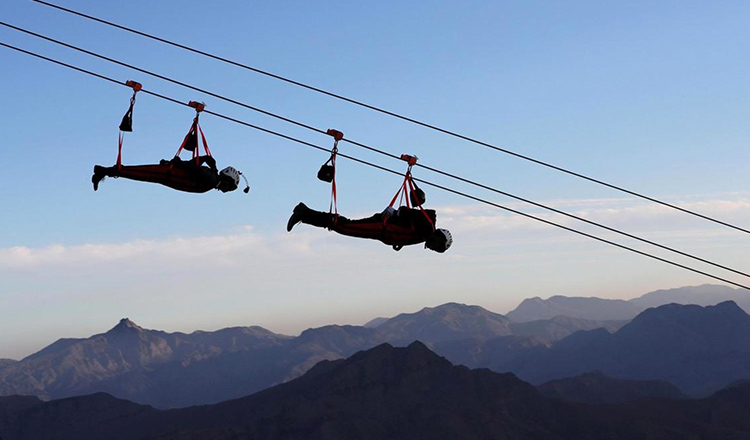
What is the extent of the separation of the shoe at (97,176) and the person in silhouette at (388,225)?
4592mm

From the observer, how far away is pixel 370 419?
152 m

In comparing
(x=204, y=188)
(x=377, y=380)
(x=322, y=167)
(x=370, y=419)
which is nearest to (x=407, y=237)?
(x=322, y=167)

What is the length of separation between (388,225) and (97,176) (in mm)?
Result: 7009

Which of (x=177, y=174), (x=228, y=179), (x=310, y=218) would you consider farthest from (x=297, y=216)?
(x=177, y=174)

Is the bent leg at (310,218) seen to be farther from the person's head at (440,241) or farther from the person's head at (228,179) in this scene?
the person's head at (440,241)

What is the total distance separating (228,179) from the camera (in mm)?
19250

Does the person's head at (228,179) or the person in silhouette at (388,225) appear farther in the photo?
the person in silhouette at (388,225)

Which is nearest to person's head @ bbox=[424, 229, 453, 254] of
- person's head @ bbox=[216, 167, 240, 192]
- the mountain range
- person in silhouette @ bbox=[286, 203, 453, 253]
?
person in silhouette @ bbox=[286, 203, 453, 253]

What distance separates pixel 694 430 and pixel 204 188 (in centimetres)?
13712

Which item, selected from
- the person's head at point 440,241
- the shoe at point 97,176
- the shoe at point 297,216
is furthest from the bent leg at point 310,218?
the shoe at point 97,176

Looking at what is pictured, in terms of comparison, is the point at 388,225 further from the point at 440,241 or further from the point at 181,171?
the point at 181,171

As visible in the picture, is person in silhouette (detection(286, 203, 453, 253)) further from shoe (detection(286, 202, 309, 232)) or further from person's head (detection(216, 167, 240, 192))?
person's head (detection(216, 167, 240, 192))

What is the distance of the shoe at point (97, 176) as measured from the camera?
1812cm

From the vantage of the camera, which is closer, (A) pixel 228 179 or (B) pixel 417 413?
(A) pixel 228 179
